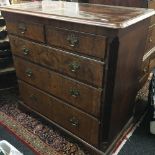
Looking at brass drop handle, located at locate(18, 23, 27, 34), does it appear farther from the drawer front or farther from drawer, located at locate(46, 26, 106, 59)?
the drawer front

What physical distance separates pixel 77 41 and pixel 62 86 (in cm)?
35

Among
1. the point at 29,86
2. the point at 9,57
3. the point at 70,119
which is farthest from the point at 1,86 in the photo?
the point at 70,119

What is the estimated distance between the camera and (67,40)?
1.20 meters

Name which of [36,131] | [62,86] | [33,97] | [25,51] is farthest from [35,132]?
[25,51]

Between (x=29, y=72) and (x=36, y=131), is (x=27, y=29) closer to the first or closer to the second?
(x=29, y=72)

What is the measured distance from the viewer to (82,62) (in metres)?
1.18

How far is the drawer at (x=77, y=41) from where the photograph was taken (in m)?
1.08

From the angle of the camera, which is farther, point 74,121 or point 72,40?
point 74,121

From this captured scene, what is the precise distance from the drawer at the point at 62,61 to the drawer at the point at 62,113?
0.83 feet

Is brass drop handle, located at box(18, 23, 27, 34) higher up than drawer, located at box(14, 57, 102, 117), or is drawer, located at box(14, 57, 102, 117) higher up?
brass drop handle, located at box(18, 23, 27, 34)

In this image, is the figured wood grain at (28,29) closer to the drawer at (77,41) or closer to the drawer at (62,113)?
the drawer at (77,41)

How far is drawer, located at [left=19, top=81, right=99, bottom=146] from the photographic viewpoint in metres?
1.36

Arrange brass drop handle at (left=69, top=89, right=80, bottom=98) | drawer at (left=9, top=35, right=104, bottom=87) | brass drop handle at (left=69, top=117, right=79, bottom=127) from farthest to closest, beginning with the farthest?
brass drop handle at (left=69, top=117, right=79, bottom=127), brass drop handle at (left=69, top=89, right=80, bottom=98), drawer at (left=9, top=35, right=104, bottom=87)

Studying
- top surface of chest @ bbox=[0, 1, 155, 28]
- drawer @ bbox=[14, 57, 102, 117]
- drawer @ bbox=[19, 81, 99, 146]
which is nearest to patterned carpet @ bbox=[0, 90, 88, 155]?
drawer @ bbox=[19, 81, 99, 146]
